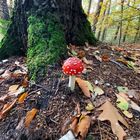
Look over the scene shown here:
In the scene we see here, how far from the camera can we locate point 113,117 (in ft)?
6.95

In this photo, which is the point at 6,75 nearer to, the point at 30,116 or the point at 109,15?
the point at 30,116

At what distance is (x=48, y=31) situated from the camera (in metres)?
2.91

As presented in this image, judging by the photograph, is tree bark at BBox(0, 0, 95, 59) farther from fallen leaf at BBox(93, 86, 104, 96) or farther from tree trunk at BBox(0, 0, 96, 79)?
fallen leaf at BBox(93, 86, 104, 96)

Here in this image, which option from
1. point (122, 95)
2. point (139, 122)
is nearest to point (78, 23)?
point (122, 95)

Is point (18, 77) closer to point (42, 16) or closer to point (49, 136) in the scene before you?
point (42, 16)

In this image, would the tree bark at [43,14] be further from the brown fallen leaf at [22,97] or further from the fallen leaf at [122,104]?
the fallen leaf at [122,104]

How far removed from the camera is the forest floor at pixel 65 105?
2.03m

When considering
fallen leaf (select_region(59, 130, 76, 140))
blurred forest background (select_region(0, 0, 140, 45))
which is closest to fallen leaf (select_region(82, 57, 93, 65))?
fallen leaf (select_region(59, 130, 76, 140))

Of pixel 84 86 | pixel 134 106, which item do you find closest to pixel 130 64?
pixel 134 106

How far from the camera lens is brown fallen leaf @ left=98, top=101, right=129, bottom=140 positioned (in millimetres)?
2013

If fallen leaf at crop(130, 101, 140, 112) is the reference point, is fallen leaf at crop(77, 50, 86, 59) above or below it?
above

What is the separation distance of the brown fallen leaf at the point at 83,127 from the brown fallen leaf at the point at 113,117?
0.43 feet

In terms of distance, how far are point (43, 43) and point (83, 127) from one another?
1219mm

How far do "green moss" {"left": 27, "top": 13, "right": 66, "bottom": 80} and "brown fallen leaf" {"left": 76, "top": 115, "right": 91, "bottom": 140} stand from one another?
0.75m
